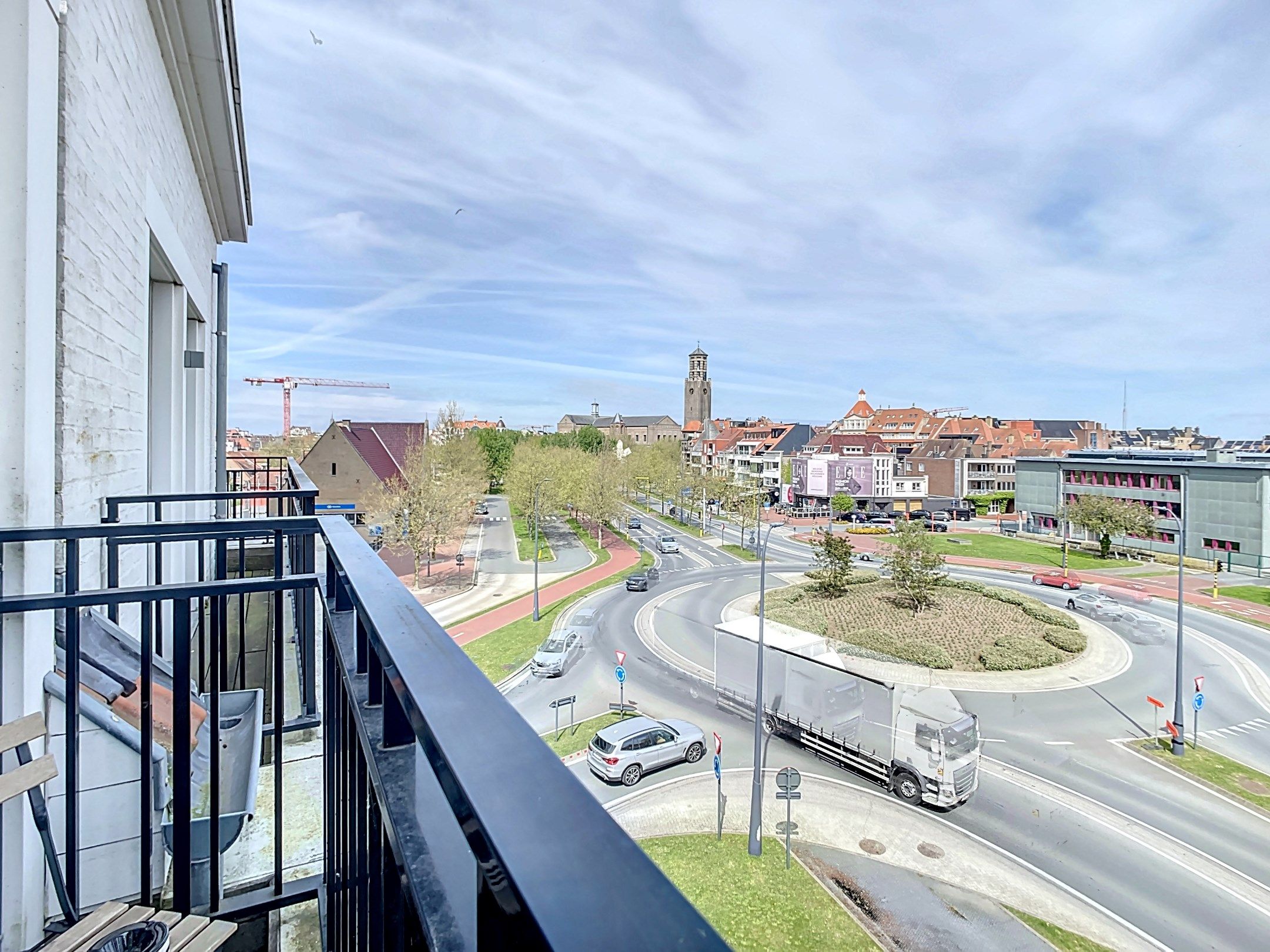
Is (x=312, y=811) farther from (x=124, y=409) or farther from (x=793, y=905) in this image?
(x=793, y=905)

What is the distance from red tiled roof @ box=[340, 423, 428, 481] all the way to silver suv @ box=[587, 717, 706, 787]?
19.5 m

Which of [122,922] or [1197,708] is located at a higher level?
[122,922]

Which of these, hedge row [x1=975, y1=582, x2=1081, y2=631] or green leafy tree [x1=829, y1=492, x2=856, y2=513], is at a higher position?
green leafy tree [x1=829, y1=492, x2=856, y2=513]

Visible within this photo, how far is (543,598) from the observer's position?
2177 cm

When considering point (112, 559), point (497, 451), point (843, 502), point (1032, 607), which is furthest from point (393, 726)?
point (497, 451)

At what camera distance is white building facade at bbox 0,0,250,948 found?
2.11m

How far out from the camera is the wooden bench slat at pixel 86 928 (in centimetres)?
154

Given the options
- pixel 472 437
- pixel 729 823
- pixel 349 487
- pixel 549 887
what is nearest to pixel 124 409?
pixel 549 887

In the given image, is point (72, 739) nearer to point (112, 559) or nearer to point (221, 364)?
point (112, 559)

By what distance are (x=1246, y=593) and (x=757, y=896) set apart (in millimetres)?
26189

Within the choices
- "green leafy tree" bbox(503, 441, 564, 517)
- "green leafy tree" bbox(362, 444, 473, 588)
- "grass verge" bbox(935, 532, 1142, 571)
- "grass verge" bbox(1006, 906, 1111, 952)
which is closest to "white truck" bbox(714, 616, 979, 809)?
"grass verge" bbox(1006, 906, 1111, 952)

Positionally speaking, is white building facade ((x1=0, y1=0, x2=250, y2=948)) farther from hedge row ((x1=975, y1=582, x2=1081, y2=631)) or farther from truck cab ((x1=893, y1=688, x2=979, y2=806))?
hedge row ((x1=975, y1=582, x2=1081, y2=631))

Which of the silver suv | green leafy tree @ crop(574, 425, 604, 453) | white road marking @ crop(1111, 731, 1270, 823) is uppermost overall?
green leafy tree @ crop(574, 425, 604, 453)

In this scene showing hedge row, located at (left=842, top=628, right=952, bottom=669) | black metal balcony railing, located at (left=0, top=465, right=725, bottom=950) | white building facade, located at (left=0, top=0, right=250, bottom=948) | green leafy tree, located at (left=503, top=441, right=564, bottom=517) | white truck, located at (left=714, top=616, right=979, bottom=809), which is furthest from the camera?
green leafy tree, located at (left=503, top=441, right=564, bottom=517)
